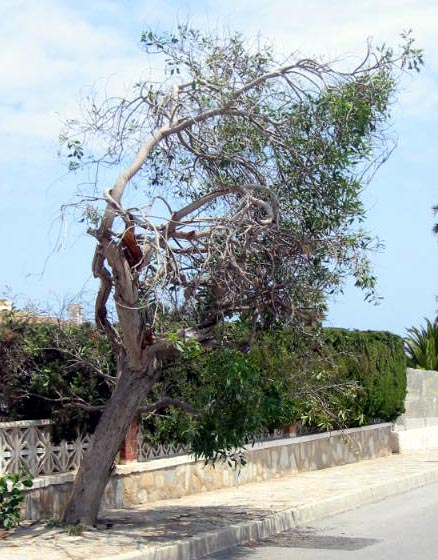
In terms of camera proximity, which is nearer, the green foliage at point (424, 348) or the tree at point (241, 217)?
the tree at point (241, 217)

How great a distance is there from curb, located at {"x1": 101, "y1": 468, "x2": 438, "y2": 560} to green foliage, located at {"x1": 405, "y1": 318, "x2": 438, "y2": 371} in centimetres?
1482

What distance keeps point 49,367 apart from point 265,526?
340 centimetres

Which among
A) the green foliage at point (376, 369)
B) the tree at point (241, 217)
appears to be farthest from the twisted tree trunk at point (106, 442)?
the green foliage at point (376, 369)

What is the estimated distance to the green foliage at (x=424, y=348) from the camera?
32500 millimetres

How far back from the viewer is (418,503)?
611 inches

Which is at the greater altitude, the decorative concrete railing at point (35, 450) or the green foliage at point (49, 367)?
the green foliage at point (49, 367)

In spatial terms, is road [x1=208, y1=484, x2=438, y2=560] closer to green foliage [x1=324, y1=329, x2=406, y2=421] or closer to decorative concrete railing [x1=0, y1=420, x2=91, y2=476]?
decorative concrete railing [x1=0, y1=420, x2=91, y2=476]

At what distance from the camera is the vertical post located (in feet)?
45.2

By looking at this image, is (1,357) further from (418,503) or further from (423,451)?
(423,451)

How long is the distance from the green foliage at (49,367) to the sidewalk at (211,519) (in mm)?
1524

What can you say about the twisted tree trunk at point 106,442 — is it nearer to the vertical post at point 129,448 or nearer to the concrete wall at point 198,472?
the concrete wall at point 198,472

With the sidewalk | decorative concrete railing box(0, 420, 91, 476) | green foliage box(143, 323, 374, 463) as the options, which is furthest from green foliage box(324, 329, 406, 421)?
decorative concrete railing box(0, 420, 91, 476)

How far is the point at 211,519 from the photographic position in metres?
12.6

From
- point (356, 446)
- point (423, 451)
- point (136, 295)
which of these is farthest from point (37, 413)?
point (423, 451)
